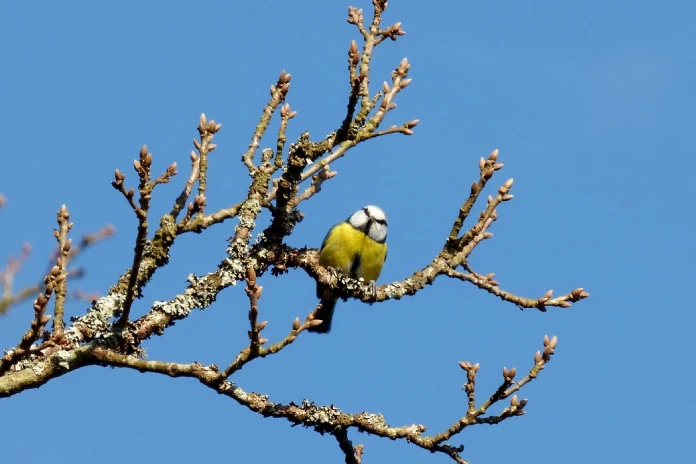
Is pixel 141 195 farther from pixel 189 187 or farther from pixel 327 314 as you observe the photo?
pixel 327 314

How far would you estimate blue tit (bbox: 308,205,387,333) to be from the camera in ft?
27.1

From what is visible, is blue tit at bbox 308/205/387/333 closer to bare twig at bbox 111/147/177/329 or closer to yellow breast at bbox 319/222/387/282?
yellow breast at bbox 319/222/387/282

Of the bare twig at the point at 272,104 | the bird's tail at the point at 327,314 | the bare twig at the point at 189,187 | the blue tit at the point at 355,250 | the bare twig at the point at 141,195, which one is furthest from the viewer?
the bird's tail at the point at 327,314

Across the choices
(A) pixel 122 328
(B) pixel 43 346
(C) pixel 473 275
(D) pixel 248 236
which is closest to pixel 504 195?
(C) pixel 473 275

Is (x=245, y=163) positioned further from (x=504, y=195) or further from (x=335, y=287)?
(x=504, y=195)

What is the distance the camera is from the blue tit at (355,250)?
8258 mm

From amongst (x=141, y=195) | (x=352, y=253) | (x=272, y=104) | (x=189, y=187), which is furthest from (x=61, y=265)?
(x=352, y=253)

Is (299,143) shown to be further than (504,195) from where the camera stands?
No

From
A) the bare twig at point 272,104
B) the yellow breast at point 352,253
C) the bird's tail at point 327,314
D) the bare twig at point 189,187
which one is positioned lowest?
the bare twig at point 189,187

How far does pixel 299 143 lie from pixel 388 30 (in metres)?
1.08

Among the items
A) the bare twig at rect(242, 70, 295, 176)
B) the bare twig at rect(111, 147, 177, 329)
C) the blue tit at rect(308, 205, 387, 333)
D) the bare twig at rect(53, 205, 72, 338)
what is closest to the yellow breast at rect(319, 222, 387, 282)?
the blue tit at rect(308, 205, 387, 333)

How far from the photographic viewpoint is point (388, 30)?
5.61 metres

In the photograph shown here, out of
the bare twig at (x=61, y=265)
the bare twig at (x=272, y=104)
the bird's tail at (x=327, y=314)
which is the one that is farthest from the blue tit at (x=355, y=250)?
the bare twig at (x=61, y=265)

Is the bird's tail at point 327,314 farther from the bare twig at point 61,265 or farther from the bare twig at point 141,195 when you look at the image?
the bare twig at point 141,195
